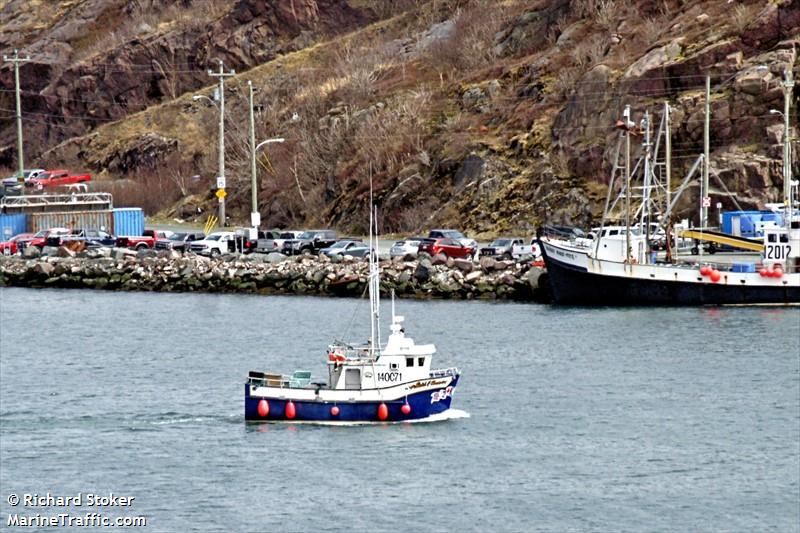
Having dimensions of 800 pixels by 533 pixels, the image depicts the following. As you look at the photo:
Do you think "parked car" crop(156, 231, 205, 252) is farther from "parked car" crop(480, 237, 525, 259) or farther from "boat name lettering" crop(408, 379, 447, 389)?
"boat name lettering" crop(408, 379, 447, 389)

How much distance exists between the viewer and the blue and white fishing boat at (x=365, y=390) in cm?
5562

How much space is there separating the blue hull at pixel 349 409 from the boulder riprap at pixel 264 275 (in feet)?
107

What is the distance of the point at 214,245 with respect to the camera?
10325 centimetres

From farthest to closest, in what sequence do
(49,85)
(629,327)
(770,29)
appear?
1. (49,85)
2. (770,29)
3. (629,327)

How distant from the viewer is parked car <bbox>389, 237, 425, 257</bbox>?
314 ft

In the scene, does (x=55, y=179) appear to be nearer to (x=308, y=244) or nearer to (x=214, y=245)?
(x=214, y=245)

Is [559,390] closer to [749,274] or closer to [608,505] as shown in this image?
[608,505]

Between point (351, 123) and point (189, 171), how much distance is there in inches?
744

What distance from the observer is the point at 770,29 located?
354 feet

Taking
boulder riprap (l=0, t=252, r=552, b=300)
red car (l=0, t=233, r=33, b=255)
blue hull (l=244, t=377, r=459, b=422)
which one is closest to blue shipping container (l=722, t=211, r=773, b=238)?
boulder riprap (l=0, t=252, r=552, b=300)

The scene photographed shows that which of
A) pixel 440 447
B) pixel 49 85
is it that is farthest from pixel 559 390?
pixel 49 85

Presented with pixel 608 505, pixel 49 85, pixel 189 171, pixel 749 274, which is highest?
pixel 49 85

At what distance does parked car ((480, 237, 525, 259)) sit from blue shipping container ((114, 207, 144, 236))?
29152 mm

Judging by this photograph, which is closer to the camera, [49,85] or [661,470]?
[661,470]
